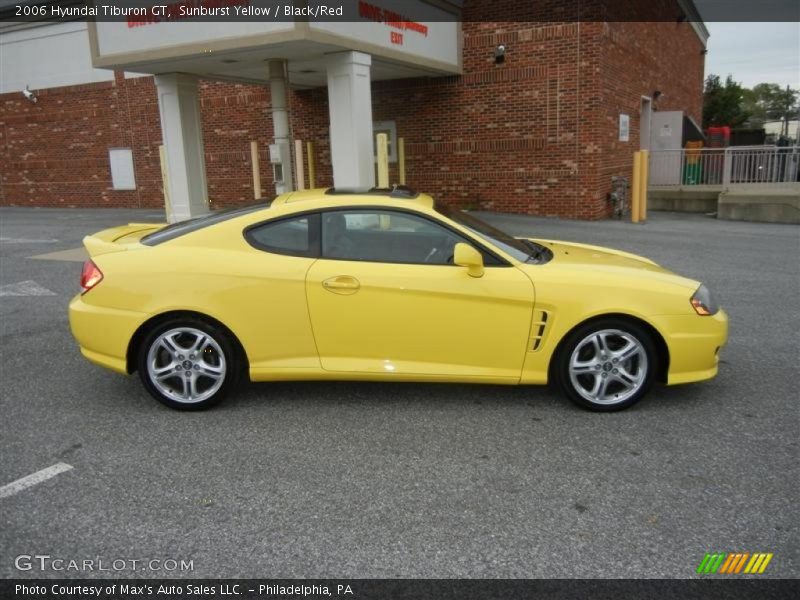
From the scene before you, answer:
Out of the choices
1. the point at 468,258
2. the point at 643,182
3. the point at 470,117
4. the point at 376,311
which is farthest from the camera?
the point at 470,117

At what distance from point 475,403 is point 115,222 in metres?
14.7

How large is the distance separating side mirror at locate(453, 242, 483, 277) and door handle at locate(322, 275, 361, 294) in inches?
26.2

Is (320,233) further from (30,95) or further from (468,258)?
(30,95)

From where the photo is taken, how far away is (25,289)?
848 centimetres

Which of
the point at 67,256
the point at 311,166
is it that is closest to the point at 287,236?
the point at 67,256

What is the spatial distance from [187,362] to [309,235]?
1166mm

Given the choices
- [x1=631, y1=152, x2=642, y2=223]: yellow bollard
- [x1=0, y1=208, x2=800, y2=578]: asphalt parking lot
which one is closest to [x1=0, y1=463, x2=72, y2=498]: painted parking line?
[x1=0, y1=208, x2=800, y2=578]: asphalt parking lot

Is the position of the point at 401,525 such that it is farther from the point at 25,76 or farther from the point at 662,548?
the point at 25,76

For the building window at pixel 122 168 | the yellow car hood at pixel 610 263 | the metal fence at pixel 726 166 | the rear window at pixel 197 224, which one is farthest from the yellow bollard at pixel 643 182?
the building window at pixel 122 168

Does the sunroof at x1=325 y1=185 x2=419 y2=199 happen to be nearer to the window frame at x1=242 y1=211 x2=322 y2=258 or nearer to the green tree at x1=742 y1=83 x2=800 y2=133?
the window frame at x1=242 y1=211 x2=322 y2=258

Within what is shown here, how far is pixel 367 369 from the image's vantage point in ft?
14.7

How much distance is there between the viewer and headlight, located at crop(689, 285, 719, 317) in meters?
4.43

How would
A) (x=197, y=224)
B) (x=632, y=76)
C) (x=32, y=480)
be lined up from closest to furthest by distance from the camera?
(x=32, y=480), (x=197, y=224), (x=632, y=76)

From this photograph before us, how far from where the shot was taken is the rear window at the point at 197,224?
4688mm
